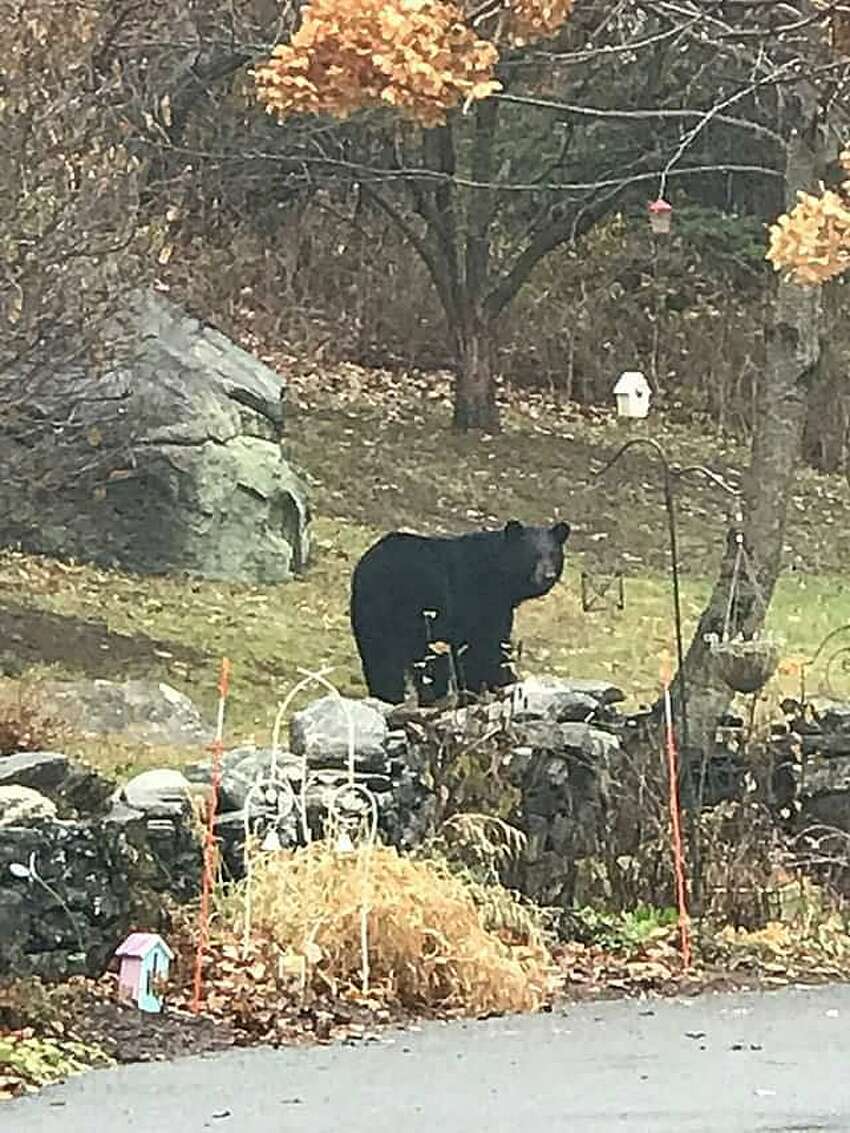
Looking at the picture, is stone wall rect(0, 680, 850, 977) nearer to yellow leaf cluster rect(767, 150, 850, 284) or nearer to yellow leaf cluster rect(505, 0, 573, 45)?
yellow leaf cluster rect(767, 150, 850, 284)

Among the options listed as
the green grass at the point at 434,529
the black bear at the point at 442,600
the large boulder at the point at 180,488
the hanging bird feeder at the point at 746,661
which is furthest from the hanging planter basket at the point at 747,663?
the large boulder at the point at 180,488

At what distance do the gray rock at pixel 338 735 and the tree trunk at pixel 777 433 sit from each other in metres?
3.15

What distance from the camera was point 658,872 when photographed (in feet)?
39.8

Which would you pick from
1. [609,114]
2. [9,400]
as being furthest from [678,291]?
[609,114]

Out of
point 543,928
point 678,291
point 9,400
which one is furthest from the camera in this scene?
point 678,291

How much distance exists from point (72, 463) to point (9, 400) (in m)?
2.35

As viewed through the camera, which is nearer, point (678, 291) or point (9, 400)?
point (9, 400)

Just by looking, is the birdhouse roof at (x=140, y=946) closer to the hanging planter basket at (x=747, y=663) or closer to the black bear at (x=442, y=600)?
the hanging planter basket at (x=747, y=663)

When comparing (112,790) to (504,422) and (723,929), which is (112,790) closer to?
(723,929)

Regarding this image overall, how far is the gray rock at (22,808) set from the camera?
9.98 metres

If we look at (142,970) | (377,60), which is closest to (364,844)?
(142,970)

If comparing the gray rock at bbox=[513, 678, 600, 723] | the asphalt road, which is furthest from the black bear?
the asphalt road

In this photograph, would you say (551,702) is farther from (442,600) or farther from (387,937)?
(442,600)

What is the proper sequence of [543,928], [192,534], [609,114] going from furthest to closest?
[192,534] < [609,114] < [543,928]
